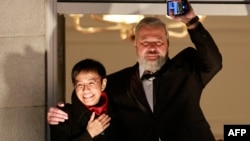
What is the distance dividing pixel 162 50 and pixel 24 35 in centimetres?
74

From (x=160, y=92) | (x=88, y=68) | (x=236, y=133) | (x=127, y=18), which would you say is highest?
(x=127, y=18)

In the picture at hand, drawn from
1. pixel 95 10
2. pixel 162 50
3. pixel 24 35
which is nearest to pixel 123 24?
pixel 95 10

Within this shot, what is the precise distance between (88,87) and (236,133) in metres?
0.87

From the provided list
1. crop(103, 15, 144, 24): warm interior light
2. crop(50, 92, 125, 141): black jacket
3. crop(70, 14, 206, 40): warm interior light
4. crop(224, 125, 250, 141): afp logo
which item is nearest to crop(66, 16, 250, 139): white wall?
crop(70, 14, 206, 40): warm interior light

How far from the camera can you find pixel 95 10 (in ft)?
8.70

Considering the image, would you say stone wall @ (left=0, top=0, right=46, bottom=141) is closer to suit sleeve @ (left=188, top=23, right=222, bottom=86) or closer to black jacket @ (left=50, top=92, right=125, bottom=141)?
black jacket @ (left=50, top=92, right=125, bottom=141)

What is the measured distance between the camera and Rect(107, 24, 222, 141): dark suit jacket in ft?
7.57

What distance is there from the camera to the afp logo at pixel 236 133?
260 cm

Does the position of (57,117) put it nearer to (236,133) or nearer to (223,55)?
(236,133)

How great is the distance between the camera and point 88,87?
2182 mm

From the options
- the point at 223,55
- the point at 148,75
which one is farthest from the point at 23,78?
the point at 223,55

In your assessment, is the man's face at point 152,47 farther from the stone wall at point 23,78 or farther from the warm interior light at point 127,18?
the stone wall at point 23,78

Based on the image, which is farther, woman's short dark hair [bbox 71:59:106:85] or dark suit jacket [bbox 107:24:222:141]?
dark suit jacket [bbox 107:24:222:141]

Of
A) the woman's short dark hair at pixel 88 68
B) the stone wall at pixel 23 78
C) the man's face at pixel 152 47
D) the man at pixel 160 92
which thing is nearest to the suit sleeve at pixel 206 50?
the man at pixel 160 92
